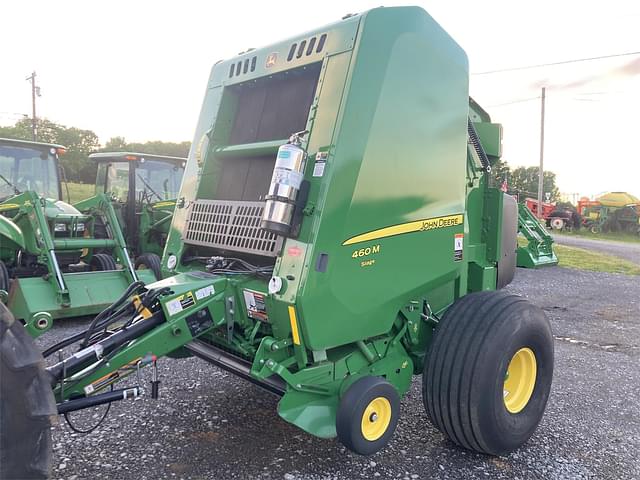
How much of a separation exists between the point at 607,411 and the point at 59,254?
6454 mm

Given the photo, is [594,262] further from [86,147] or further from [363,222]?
[86,147]

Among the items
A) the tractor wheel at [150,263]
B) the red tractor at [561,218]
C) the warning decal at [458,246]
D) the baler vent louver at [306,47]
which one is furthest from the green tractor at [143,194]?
the red tractor at [561,218]

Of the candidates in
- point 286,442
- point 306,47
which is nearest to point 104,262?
point 286,442

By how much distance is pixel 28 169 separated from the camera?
757cm

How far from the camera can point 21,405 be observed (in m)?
1.87

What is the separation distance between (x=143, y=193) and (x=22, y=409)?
7629 mm

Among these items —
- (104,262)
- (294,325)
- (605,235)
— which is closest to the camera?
(294,325)

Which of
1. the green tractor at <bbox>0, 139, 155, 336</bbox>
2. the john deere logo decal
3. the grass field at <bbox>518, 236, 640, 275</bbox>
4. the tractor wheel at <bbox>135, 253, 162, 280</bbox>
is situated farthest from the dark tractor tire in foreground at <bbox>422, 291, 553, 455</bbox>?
the grass field at <bbox>518, 236, 640, 275</bbox>

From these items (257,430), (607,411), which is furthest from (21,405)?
(607,411)

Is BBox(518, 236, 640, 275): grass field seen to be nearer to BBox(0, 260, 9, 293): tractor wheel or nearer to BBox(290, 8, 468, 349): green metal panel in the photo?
BBox(290, 8, 468, 349): green metal panel

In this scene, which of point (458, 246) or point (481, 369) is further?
point (458, 246)

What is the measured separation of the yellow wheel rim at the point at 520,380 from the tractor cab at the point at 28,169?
22.4 feet

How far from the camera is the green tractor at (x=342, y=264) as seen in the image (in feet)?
8.70

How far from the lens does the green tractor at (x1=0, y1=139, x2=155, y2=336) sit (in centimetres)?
559
